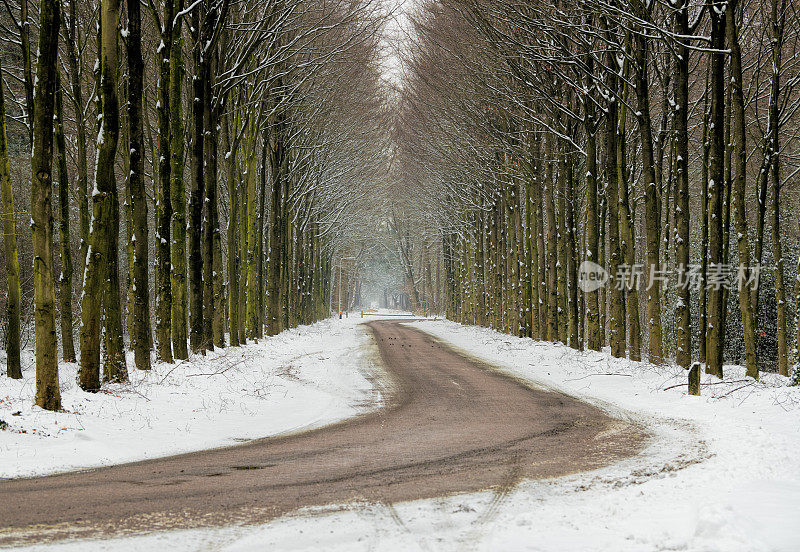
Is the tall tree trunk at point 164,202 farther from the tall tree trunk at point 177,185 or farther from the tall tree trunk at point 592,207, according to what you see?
the tall tree trunk at point 592,207

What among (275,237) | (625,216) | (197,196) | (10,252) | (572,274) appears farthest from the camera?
(275,237)

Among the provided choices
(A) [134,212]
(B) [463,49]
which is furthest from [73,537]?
(B) [463,49]

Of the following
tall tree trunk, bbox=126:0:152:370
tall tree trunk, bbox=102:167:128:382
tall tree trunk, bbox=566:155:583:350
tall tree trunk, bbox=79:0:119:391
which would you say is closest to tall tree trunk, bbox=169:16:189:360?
tall tree trunk, bbox=126:0:152:370

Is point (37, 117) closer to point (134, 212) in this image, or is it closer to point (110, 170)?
point (110, 170)

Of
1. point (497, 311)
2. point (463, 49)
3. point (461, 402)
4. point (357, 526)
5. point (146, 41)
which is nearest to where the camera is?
point (357, 526)

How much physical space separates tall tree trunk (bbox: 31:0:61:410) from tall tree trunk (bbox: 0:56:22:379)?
2.39 m

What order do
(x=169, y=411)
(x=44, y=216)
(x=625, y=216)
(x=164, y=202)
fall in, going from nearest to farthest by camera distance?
(x=44, y=216) → (x=169, y=411) → (x=164, y=202) → (x=625, y=216)

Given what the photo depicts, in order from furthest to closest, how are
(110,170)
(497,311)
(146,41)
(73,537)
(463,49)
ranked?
1. (497,311)
2. (463,49)
3. (146,41)
4. (110,170)
5. (73,537)

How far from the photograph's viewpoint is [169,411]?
32.6 feet

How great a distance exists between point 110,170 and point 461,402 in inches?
283

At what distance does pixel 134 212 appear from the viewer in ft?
41.9

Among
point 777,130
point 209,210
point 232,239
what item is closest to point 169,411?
point 209,210

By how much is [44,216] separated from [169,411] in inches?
135

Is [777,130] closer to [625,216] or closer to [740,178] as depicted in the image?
[740,178]
